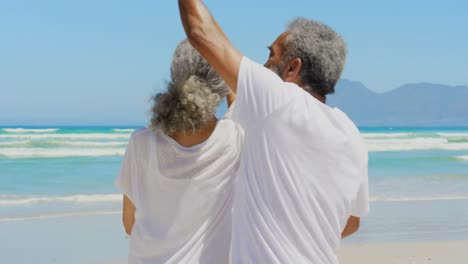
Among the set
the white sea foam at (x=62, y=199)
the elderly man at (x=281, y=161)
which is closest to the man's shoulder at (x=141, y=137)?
the elderly man at (x=281, y=161)

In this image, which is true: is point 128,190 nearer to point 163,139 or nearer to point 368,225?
point 163,139

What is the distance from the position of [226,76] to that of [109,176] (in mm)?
14767

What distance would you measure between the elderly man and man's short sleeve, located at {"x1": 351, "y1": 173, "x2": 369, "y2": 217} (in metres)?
0.08

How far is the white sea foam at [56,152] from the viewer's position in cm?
2434

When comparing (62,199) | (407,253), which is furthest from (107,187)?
(407,253)

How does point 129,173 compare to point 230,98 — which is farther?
point 230,98

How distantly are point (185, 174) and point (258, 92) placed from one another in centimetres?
65

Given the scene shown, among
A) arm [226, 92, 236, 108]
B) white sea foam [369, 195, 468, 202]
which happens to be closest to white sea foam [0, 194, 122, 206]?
white sea foam [369, 195, 468, 202]

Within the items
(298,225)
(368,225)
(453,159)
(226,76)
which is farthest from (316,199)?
(453,159)

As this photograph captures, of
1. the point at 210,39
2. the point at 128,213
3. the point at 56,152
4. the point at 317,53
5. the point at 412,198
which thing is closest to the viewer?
the point at 210,39

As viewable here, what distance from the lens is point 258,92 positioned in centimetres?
198

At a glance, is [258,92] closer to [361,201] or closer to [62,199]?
[361,201]

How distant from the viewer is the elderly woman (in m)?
2.50

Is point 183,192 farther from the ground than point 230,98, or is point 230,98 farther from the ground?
point 230,98
